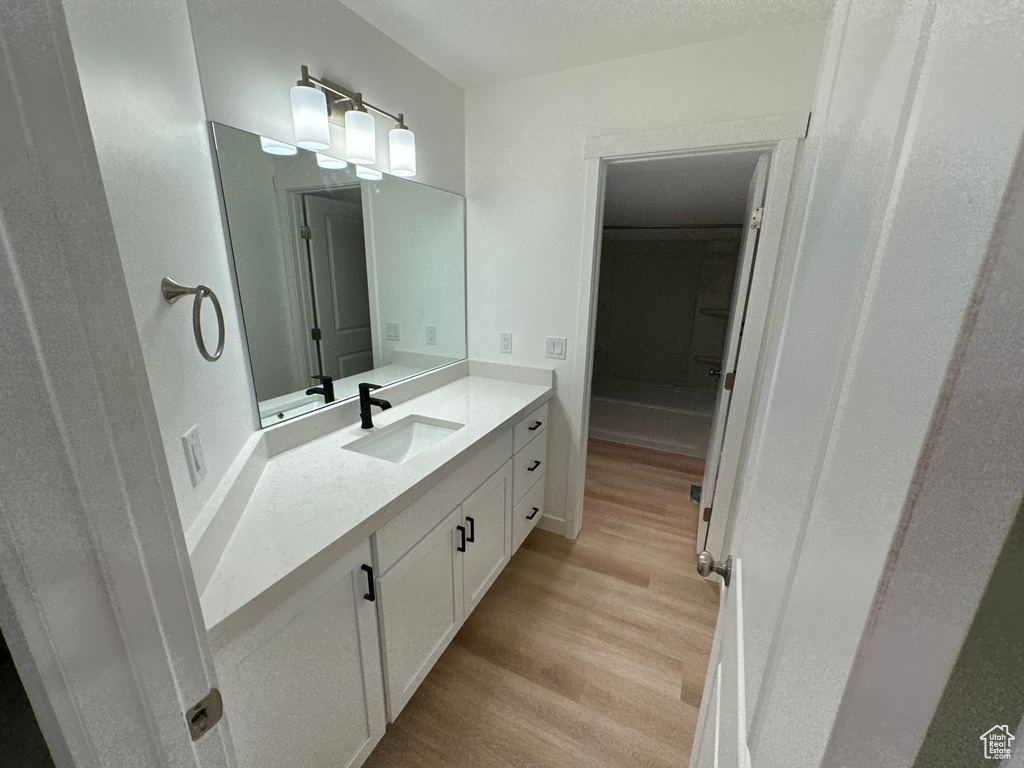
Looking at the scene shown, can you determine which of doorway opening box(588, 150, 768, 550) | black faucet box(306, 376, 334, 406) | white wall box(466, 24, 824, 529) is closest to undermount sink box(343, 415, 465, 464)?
black faucet box(306, 376, 334, 406)

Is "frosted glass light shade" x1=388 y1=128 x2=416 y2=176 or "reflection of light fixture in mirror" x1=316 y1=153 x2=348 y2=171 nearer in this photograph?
"reflection of light fixture in mirror" x1=316 y1=153 x2=348 y2=171

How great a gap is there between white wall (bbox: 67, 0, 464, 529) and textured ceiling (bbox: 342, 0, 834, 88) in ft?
0.56

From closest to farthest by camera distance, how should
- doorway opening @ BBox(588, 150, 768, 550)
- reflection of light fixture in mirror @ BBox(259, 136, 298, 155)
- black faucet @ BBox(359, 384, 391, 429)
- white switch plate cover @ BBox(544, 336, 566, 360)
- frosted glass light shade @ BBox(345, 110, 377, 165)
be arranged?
1. reflection of light fixture in mirror @ BBox(259, 136, 298, 155)
2. frosted glass light shade @ BBox(345, 110, 377, 165)
3. black faucet @ BBox(359, 384, 391, 429)
4. white switch plate cover @ BBox(544, 336, 566, 360)
5. doorway opening @ BBox(588, 150, 768, 550)

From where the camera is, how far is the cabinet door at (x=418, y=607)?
1122 mm

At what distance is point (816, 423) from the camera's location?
385mm

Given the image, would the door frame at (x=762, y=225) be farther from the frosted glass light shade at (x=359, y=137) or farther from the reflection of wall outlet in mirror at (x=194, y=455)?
the reflection of wall outlet in mirror at (x=194, y=455)

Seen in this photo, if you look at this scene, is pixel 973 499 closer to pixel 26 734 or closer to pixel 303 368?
pixel 26 734

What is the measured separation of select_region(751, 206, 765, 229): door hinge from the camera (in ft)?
5.07

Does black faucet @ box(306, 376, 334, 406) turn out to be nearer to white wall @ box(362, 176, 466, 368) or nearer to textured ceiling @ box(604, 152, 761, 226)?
white wall @ box(362, 176, 466, 368)

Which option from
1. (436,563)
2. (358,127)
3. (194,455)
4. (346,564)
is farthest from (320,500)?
(358,127)

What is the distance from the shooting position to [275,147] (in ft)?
4.08

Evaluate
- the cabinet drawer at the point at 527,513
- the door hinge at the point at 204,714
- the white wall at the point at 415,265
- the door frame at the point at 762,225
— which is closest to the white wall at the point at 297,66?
the white wall at the point at 415,265

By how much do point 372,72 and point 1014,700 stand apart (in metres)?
2.01

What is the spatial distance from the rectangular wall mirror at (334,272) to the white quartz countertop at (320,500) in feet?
0.68
